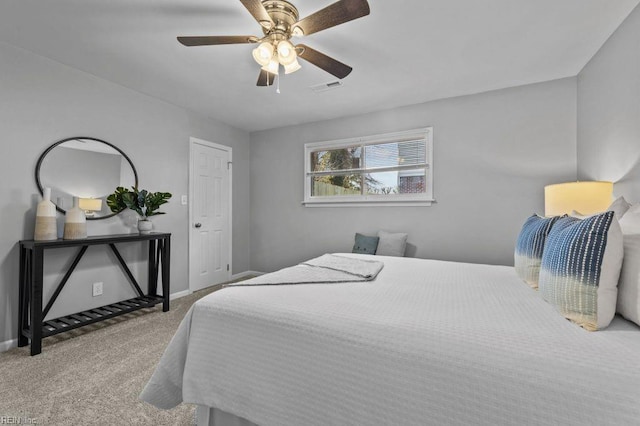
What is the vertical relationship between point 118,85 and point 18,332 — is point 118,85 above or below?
above

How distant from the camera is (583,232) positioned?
1.06m

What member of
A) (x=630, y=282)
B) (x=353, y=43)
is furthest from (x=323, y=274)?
(x=353, y=43)

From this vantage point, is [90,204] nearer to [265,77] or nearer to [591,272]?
[265,77]

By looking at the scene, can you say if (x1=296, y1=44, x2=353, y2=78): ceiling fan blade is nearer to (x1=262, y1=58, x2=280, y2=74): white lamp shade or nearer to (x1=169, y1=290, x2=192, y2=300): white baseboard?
(x1=262, y1=58, x2=280, y2=74): white lamp shade

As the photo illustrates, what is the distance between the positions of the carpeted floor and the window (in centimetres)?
269

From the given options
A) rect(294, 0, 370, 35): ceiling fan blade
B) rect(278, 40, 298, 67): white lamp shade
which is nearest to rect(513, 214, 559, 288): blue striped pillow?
rect(294, 0, 370, 35): ceiling fan blade

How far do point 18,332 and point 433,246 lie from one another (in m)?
4.16

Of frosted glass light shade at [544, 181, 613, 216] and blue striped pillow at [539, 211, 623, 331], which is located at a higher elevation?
frosted glass light shade at [544, 181, 613, 216]

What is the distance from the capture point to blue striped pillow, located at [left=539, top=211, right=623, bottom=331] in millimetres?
971

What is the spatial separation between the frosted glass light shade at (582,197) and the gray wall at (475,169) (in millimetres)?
813

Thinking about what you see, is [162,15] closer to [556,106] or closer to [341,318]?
[341,318]

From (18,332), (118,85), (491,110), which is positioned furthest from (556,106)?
(18,332)

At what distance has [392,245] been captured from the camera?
354 cm

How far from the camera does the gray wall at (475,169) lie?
119 inches
